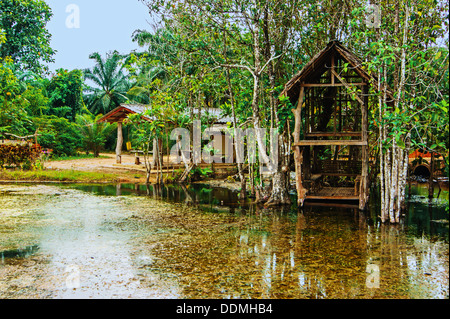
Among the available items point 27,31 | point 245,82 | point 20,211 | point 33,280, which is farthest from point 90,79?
point 33,280

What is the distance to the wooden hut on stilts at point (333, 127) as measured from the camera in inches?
397

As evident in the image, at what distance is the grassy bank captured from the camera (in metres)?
16.6

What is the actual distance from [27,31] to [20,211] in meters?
20.5

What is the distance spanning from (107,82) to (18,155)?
16970mm

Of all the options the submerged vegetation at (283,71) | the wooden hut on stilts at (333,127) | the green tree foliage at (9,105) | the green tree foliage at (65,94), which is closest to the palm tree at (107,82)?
the green tree foliage at (65,94)

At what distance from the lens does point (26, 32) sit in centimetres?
2692

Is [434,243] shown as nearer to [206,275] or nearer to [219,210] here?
[206,275]

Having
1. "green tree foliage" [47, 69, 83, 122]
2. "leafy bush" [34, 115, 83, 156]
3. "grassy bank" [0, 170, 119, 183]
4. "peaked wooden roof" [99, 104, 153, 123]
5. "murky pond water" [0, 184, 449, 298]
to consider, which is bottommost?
"murky pond water" [0, 184, 449, 298]

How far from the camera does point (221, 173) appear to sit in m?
19.1

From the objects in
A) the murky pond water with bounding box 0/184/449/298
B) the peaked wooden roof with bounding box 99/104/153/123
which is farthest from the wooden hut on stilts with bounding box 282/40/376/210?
the peaked wooden roof with bounding box 99/104/153/123

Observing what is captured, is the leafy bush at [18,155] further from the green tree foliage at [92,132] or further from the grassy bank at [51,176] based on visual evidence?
the green tree foliage at [92,132]

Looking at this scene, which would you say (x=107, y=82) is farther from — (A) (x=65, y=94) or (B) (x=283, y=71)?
(B) (x=283, y=71)

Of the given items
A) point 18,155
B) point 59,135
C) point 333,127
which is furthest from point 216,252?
point 59,135

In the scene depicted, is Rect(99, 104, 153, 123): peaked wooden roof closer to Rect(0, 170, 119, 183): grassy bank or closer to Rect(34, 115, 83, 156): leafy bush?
Rect(34, 115, 83, 156): leafy bush
